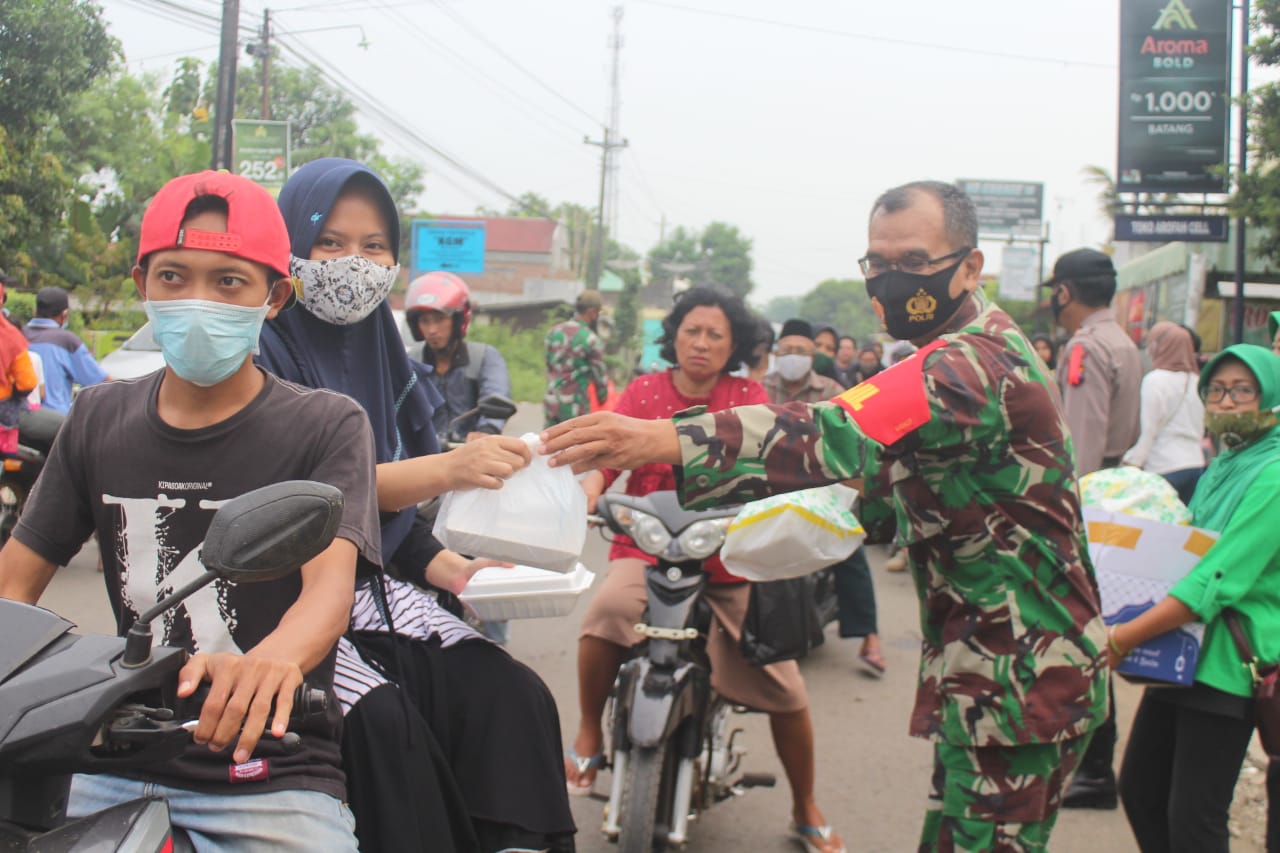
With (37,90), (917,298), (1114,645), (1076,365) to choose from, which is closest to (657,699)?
(1114,645)

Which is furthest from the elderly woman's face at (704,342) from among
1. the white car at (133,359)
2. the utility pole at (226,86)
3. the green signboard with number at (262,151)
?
the green signboard with number at (262,151)

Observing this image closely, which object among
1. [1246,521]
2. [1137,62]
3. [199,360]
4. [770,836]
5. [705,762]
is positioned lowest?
[770,836]

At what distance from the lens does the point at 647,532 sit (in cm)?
377

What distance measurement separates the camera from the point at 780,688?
402 centimetres

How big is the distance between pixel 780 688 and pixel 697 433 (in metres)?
2.09

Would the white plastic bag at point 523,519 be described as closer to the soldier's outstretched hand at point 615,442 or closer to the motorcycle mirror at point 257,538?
the soldier's outstretched hand at point 615,442

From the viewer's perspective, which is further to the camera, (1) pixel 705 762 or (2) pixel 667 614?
(1) pixel 705 762

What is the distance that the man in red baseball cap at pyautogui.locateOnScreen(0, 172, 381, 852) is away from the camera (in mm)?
1797

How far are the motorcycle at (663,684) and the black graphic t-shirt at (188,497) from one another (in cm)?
170

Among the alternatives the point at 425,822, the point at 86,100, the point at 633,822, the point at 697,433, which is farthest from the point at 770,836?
the point at 86,100

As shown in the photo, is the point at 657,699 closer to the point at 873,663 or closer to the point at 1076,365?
the point at 1076,365

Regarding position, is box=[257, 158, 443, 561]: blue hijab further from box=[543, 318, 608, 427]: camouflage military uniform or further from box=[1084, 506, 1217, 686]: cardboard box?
box=[543, 318, 608, 427]: camouflage military uniform

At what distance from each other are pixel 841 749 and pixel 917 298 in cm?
333

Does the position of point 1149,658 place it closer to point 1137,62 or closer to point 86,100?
point 86,100
